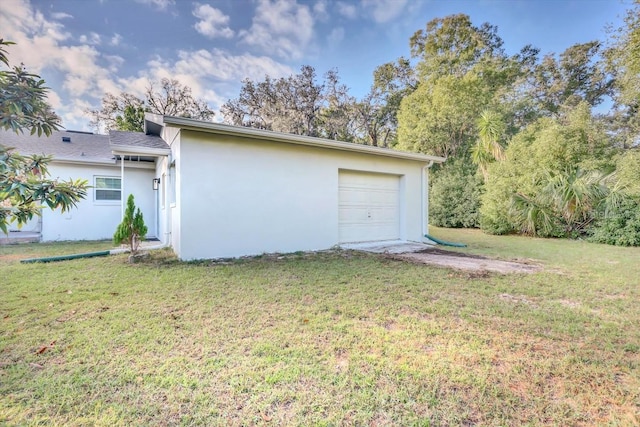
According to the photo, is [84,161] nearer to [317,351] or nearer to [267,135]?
[267,135]

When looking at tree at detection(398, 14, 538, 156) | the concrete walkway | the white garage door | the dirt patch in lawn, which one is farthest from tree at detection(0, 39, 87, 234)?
tree at detection(398, 14, 538, 156)

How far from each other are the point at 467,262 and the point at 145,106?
74.7ft

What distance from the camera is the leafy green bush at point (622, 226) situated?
364 inches

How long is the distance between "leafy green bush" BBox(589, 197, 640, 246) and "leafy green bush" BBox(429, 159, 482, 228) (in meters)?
4.84

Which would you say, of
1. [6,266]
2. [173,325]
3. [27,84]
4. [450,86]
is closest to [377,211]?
[173,325]

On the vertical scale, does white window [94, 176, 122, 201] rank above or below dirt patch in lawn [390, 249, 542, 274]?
above

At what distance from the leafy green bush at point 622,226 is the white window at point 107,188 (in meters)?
16.8

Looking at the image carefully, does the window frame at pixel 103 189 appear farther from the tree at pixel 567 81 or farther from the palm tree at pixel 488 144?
the tree at pixel 567 81

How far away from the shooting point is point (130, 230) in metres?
6.38

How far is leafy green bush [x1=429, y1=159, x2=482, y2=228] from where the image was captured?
14.7 metres

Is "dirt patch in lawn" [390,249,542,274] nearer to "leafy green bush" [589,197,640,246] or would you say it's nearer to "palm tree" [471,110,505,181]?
"leafy green bush" [589,197,640,246]

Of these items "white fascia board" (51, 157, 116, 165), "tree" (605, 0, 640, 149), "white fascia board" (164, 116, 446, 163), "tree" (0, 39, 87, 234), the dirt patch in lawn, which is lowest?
the dirt patch in lawn

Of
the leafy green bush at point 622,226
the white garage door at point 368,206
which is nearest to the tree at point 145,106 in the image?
the white garage door at point 368,206

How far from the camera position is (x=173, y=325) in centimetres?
313
